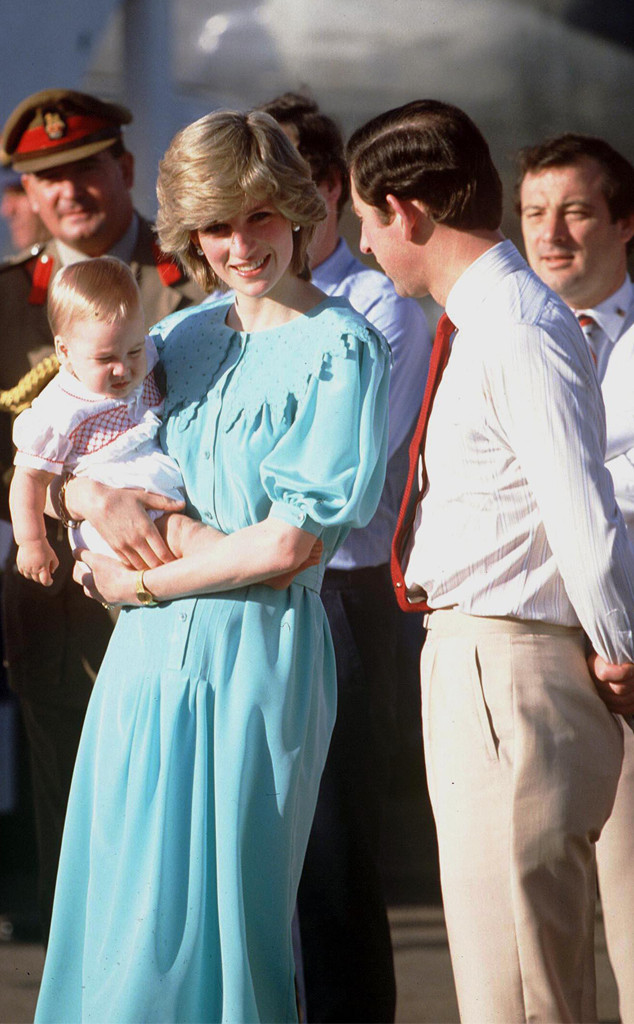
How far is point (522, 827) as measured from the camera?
1883 millimetres

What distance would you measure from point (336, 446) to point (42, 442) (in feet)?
1.70

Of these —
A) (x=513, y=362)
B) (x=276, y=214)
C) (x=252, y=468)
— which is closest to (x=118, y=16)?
(x=276, y=214)

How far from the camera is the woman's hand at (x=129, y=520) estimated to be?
2.21 meters

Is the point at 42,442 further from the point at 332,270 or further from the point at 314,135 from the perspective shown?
the point at 314,135

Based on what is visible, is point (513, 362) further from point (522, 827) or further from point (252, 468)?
point (522, 827)

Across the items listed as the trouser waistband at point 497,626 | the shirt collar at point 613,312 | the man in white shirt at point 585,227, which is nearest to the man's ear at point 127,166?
the man in white shirt at point 585,227

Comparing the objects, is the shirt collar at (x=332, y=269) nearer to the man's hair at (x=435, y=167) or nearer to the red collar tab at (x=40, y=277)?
→ the red collar tab at (x=40, y=277)


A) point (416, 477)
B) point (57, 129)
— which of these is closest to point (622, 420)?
point (416, 477)

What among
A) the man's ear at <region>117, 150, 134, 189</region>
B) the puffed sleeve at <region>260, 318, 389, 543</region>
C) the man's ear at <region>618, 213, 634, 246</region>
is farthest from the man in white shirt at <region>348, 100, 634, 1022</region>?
the man's ear at <region>117, 150, 134, 189</region>

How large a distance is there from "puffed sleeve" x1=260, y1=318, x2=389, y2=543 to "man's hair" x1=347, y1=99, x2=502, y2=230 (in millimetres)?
242

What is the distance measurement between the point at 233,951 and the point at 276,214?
1160 millimetres

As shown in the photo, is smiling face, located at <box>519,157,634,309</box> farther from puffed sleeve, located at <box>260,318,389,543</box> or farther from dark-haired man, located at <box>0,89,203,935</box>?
puffed sleeve, located at <box>260,318,389,543</box>

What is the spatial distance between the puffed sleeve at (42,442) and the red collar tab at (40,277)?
1.08 m

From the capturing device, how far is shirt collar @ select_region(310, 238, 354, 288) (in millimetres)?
3061
